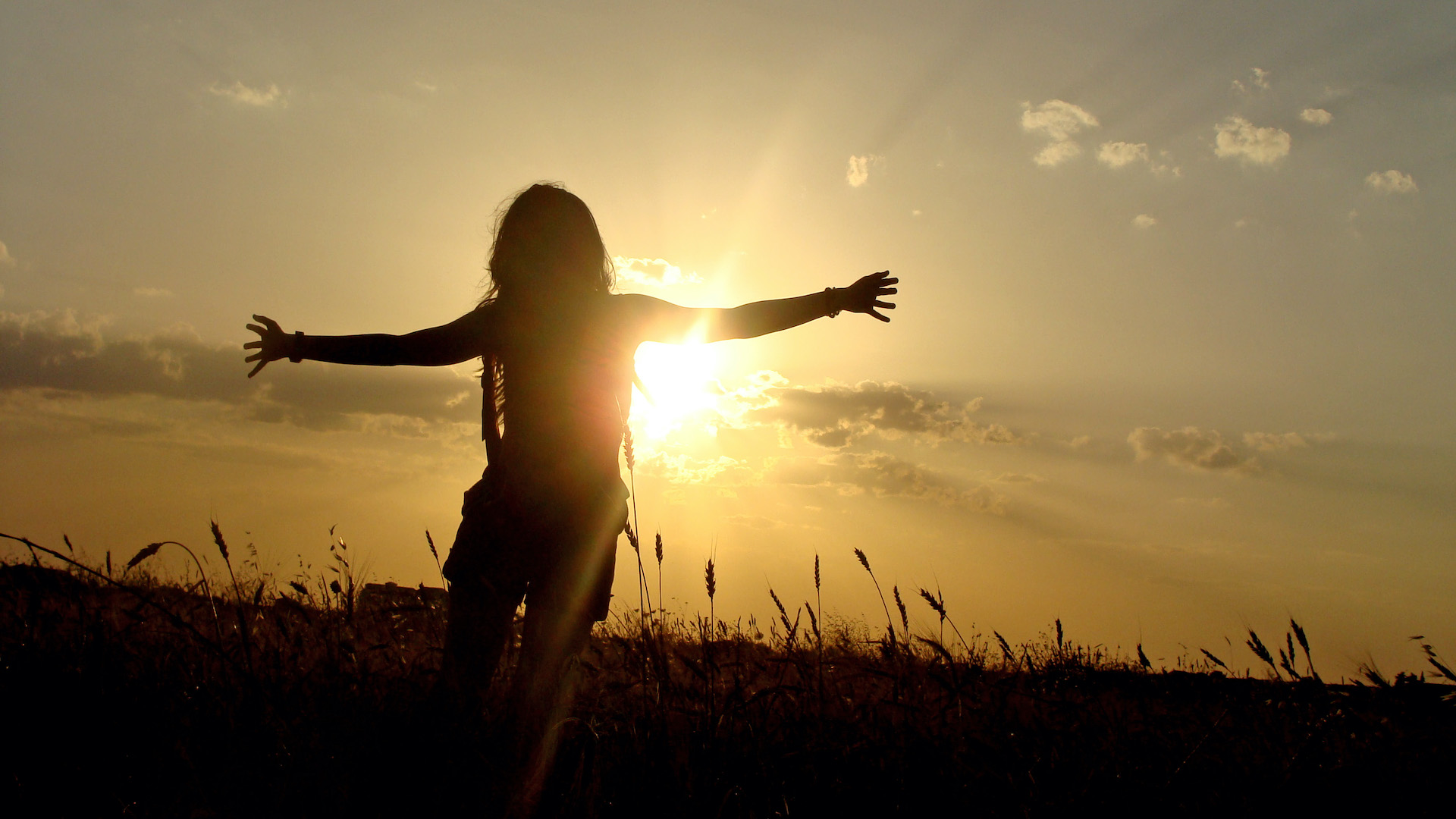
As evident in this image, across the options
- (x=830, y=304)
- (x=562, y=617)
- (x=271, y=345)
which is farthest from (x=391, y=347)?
(x=830, y=304)

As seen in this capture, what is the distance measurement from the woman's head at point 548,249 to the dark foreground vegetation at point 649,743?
154cm

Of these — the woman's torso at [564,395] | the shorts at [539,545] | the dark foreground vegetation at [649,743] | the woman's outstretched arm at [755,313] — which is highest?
the woman's outstretched arm at [755,313]

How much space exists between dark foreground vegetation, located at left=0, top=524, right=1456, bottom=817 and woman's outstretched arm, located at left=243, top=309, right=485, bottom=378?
115 cm

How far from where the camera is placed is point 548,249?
3723mm

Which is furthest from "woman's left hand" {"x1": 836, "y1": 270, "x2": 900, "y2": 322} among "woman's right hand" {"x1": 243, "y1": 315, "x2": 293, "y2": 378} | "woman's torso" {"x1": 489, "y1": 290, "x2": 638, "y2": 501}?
"woman's right hand" {"x1": 243, "y1": 315, "x2": 293, "y2": 378}

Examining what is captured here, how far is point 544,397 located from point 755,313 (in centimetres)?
105

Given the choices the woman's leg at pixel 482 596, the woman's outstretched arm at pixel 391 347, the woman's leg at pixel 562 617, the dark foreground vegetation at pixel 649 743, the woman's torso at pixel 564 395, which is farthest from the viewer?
the woman's outstretched arm at pixel 391 347

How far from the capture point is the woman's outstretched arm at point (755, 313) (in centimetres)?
372

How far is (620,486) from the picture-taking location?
356 cm

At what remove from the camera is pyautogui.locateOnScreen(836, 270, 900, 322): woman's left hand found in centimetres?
380

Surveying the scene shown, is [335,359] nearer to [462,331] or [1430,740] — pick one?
[462,331]

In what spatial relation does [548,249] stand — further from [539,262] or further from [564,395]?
[564,395]

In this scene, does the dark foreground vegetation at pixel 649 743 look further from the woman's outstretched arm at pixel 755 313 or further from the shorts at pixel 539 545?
the woman's outstretched arm at pixel 755 313

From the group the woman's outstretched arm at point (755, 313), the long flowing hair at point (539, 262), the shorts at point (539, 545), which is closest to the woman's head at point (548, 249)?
the long flowing hair at point (539, 262)
